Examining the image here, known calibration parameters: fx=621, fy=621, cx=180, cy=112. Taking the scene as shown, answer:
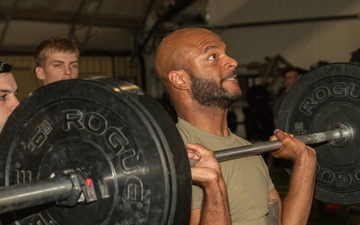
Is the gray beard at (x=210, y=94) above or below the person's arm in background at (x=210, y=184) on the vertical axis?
above

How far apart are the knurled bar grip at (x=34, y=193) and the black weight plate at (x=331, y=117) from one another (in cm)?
140

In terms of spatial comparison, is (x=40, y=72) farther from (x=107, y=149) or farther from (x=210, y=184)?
(x=107, y=149)

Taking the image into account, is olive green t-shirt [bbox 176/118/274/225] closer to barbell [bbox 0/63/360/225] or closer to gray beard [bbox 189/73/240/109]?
gray beard [bbox 189/73/240/109]

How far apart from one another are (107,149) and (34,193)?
0.20m

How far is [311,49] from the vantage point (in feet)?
37.1

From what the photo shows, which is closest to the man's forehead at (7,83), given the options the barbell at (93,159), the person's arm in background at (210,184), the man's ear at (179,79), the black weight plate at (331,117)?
the man's ear at (179,79)

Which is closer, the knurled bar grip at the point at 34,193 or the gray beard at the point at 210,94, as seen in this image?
the knurled bar grip at the point at 34,193

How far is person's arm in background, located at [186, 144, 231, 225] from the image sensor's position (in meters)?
1.68

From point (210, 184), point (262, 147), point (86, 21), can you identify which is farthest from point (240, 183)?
point (86, 21)

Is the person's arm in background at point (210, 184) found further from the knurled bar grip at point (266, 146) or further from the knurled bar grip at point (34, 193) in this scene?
the knurled bar grip at point (34, 193)

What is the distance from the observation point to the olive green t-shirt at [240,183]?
6.37 feet

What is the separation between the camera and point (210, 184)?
5.53ft

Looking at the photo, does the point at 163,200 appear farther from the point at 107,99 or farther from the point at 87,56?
the point at 87,56

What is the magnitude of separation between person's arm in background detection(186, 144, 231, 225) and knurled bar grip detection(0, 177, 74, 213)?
1.31 feet
